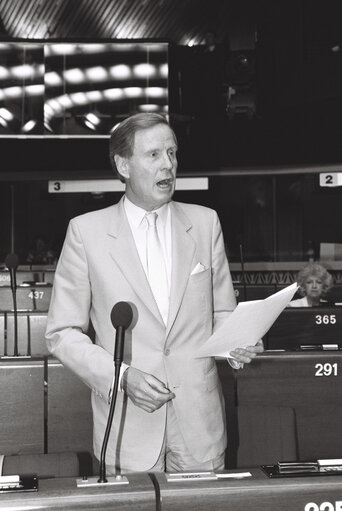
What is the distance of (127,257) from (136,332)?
0.20 meters

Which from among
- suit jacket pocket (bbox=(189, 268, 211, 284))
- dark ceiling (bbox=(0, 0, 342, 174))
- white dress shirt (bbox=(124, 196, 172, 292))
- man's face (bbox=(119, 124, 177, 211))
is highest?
dark ceiling (bbox=(0, 0, 342, 174))

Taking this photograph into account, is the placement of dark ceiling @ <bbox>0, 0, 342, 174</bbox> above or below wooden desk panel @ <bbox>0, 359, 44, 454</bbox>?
above

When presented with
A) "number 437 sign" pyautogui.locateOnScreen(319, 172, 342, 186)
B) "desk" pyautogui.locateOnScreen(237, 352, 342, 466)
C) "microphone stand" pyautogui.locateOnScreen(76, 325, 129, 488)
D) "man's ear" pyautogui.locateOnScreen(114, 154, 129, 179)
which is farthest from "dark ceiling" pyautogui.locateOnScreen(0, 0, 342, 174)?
"microphone stand" pyautogui.locateOnScreen(76, 325, 129, 488)

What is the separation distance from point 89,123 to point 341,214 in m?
4.50

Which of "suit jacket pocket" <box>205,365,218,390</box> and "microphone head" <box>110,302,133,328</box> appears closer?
"microphone head" <box>110,302,133,328</box>

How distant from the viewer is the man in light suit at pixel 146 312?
195 centimetres

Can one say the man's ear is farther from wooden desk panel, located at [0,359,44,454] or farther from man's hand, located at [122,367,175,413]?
wooden desk panel, located at [0,359,44,454]

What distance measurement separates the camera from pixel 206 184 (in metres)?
13.1

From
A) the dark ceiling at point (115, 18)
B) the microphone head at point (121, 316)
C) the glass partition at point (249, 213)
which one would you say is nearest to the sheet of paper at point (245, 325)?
the microphone head at point (121, 316)

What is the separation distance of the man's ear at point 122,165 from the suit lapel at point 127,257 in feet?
0.32

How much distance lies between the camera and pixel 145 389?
173 centimetres

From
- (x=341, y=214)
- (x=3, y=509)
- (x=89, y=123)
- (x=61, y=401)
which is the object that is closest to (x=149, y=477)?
(x=3, y=509)

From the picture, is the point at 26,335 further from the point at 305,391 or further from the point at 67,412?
the point at 305,391

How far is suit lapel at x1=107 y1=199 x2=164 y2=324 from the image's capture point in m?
1.96
